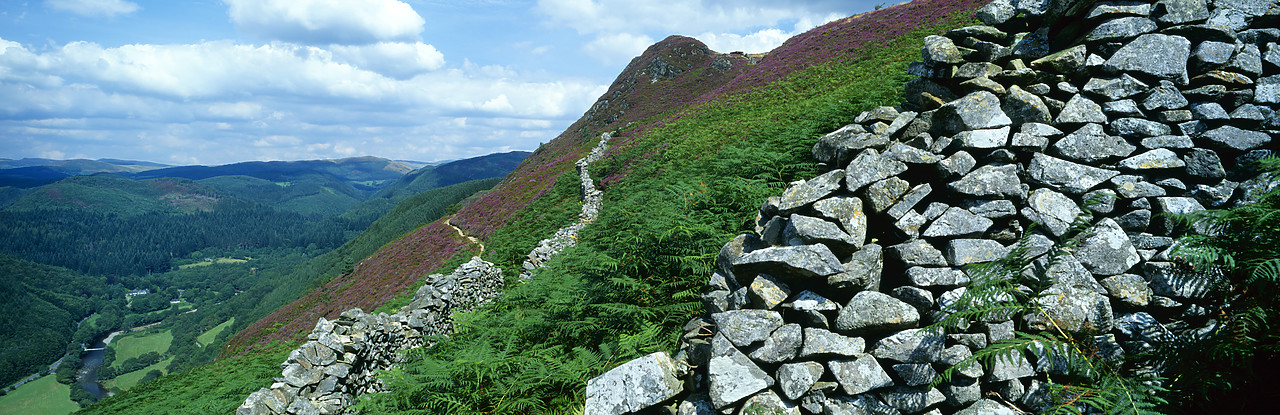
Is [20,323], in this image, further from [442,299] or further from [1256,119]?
[1256,119]

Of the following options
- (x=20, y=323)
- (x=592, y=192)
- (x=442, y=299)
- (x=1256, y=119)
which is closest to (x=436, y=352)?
(x=442, y=299)

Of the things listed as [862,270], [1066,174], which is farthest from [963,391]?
[1066,174]

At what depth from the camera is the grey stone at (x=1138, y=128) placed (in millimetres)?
5383

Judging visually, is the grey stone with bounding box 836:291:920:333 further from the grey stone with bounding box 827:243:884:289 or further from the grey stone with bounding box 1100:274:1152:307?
the grey stone with bounding box 1100:274:1152:307

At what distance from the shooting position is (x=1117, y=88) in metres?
5.68

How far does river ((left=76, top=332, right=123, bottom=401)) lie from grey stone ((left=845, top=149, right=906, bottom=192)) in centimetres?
14062

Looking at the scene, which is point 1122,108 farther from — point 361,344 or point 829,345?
point 361,344

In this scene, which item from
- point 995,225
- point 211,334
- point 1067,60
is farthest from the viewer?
point 211,334

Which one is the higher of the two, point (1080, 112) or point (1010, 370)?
point (1080, 112)

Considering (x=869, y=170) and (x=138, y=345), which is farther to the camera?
(x=138, y=345)

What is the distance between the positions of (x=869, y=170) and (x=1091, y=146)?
8.03ft

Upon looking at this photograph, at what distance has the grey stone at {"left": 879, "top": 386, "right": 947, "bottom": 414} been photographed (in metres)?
4.39

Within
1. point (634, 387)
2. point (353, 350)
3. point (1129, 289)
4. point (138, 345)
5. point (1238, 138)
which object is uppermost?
point (1238, 138)

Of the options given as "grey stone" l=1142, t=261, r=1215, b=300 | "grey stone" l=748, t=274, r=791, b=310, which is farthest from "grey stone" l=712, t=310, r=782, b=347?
"grey stone" l=1142, t=261, r=1215, b=300
